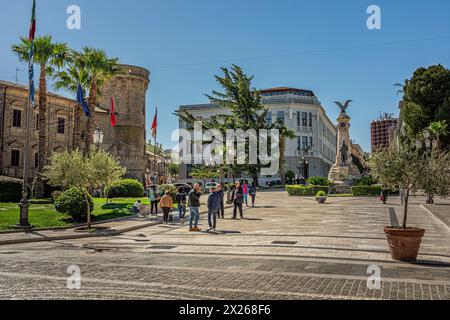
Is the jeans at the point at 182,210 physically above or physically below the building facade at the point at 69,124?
below

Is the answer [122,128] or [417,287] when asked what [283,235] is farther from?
[122,128]

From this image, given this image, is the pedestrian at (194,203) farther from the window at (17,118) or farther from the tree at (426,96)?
the tree at (426,96)

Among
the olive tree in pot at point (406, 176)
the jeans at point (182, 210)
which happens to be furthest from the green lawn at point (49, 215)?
the olive tree in pot at point (406, 176)

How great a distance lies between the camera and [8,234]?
15.6 m

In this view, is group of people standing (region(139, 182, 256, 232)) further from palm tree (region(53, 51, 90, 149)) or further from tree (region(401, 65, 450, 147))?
tree (region(401, 65, 450, 147))

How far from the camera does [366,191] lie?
36875 mm

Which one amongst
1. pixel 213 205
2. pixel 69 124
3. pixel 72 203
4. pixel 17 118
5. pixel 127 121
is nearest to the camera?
pixel 213 205

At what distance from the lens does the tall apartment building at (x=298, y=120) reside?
233 feet

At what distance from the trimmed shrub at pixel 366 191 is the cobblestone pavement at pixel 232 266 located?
73.1 ft

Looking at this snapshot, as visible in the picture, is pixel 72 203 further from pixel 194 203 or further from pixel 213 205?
pixel 213 205

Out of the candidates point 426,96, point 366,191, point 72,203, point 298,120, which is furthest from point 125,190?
point 298,120

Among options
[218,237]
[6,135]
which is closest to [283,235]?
[218,237]

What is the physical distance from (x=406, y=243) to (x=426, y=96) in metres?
44.8

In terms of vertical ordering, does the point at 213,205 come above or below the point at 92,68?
below
